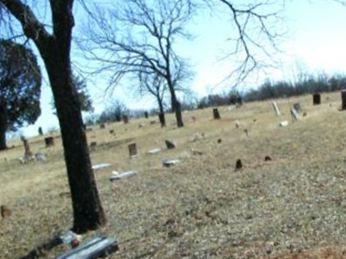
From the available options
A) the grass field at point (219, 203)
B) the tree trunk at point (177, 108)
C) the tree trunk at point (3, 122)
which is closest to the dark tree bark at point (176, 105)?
the tree trunk at point (177, 108)

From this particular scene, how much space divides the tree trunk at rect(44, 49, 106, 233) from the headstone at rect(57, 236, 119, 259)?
1.58 meters

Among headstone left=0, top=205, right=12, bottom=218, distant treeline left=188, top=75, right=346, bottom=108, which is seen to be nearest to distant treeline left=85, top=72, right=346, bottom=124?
distant treeline left=188, top=75, right=346, bottom=108

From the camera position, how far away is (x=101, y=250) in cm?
1111

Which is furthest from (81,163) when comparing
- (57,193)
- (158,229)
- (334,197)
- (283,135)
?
(283,135)

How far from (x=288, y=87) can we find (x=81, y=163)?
65357mm

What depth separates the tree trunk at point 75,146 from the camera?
12.7 m

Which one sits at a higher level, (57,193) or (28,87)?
(28,87)

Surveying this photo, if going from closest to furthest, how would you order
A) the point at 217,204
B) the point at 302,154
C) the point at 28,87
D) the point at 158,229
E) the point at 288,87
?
the point at 158,229
the point at 217,204
the point at 302,154
the point at 28,87
the point at 288,87

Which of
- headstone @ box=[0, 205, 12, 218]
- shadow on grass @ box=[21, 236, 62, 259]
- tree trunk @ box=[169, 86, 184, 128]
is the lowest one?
shadow on grass @ box=[21, 236, 62, 259]

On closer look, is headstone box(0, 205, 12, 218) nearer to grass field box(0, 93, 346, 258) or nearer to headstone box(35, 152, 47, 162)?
grass field box(0, 93, 346, 258)

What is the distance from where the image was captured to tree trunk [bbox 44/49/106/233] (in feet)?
41.6

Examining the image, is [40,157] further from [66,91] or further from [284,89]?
[284,89]

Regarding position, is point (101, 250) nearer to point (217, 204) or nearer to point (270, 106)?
point (217, 204)

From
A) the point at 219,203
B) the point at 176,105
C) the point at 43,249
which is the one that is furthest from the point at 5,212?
the point at 176,105
